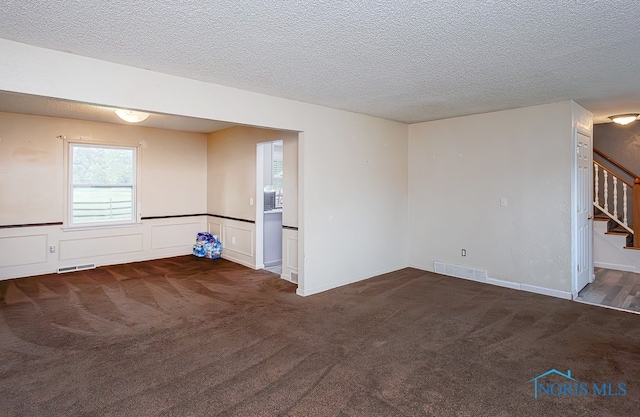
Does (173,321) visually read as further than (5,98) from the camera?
No

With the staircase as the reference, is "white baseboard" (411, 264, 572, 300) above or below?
below

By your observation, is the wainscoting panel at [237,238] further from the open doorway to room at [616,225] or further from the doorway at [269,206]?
the open doorway to room at [616,225]

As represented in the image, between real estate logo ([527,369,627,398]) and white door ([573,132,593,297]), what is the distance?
7.13ft

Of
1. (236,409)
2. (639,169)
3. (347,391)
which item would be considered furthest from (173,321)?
(639,169)

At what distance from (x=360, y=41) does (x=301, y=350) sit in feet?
8.01

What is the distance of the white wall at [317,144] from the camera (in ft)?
9.18

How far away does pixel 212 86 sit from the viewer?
3.60 m

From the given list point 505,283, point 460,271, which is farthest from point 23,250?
→ point 505,283

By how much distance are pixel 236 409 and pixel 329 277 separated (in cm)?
274

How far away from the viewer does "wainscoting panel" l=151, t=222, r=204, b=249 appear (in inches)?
264

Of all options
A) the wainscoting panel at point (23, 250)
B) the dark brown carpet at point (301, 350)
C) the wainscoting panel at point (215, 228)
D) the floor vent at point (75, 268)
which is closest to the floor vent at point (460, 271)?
the dark brown carpet at point (301, 350)

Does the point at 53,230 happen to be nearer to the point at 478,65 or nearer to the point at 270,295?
the point at 270,295

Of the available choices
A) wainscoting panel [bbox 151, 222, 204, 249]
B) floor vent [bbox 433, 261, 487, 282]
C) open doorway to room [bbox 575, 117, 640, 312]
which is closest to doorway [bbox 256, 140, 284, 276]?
wainscoting panel [bbox 151, 222, 204, 249]

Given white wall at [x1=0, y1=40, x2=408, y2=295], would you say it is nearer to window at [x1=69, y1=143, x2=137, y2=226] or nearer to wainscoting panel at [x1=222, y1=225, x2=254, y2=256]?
wainscoting panel at [x1=222, y1=225, x2=254, y2=256]
